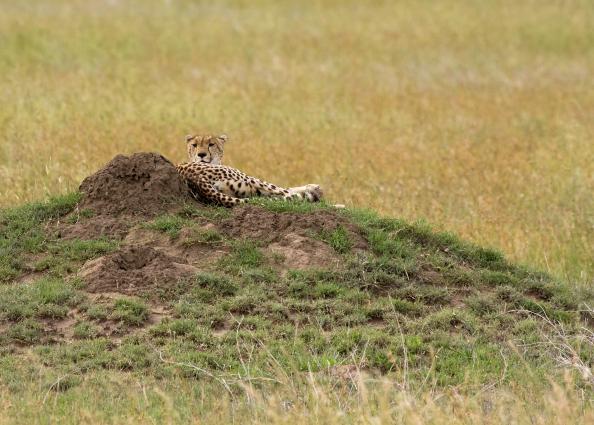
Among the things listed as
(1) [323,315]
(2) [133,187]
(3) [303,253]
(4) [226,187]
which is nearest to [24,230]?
(2) [133,187]

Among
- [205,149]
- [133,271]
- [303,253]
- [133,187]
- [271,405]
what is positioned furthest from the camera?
[205,149]

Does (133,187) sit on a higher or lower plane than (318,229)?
higher

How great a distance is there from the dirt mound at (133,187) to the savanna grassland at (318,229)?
208 millimetres

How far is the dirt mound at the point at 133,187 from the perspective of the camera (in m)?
8.66

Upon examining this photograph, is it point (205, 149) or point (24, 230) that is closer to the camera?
point (24, 230)

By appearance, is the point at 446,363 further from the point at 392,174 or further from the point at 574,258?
the point at 392,174

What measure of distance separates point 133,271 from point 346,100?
33.2ft

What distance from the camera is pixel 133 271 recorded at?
7.94 m

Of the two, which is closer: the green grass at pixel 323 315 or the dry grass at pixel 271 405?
the dry grass at pixel 271 405

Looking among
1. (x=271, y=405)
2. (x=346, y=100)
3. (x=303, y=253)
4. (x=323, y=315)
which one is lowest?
(x=346, y=100)

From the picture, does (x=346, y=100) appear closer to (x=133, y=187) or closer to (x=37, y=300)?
(x=133, y=187)

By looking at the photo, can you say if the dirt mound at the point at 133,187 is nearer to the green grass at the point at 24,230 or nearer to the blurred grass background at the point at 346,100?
the green grass at the point at 24,230

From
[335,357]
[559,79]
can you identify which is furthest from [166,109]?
[335,357]

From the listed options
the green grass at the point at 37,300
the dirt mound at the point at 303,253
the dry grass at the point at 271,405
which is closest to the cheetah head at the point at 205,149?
the dirt mound at the point at 303,253
